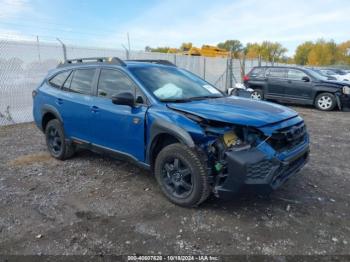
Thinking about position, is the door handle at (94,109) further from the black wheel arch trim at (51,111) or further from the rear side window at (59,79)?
the rear side window at (59,79)

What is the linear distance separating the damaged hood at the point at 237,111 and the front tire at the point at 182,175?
0.45 meters

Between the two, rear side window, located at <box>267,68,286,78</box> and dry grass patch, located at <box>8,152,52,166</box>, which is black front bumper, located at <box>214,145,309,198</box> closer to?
dry grass patch, located at <box>8,152,52,166</box>

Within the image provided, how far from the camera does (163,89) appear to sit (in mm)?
3980

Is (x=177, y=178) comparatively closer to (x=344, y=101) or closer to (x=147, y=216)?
(x=147, y=216)

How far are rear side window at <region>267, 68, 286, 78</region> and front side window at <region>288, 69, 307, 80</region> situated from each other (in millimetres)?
236

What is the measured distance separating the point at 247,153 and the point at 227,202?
946 millimetres

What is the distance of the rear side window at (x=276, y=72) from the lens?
1210 centimetres

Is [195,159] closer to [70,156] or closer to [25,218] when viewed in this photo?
[25,218]

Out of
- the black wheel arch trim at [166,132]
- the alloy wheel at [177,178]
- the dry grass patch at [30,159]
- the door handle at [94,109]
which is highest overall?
the door handle at [94,109]

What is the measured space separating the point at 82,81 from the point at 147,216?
249cm

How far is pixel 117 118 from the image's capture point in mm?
3979

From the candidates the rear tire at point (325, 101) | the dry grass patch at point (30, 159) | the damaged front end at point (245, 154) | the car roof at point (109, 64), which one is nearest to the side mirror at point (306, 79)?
the rear tire at point (325, 101)

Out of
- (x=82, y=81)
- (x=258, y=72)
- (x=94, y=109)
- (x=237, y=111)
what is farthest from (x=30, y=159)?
(x=258, y=72)

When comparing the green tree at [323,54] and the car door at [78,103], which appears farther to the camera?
the green tree at [323,54]
